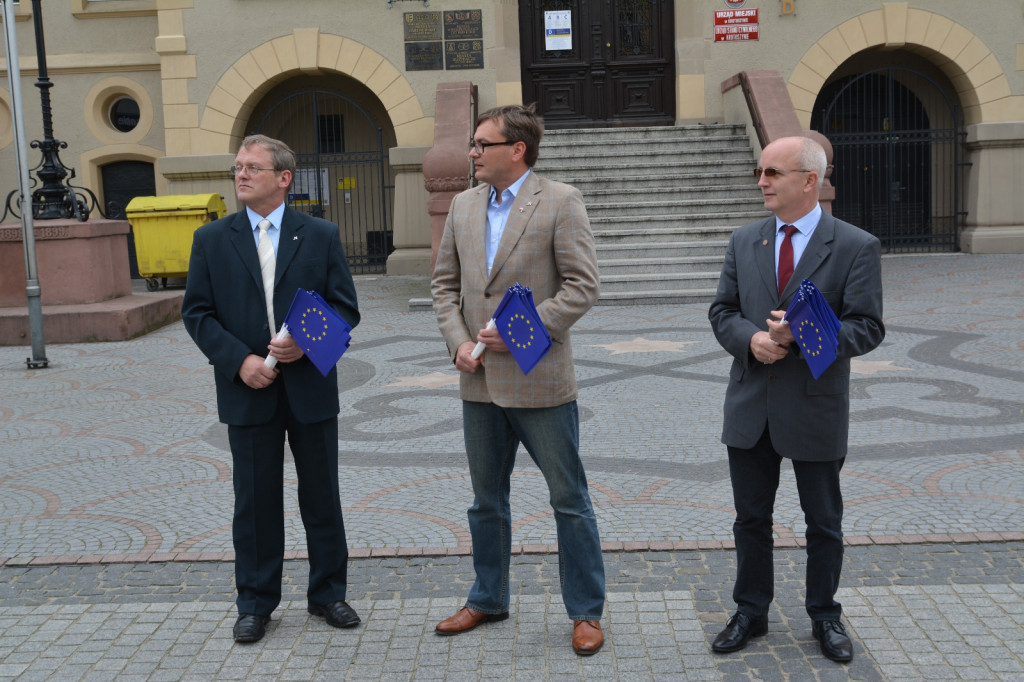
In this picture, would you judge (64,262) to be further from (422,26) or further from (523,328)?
(523,328)

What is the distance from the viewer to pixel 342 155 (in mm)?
19719

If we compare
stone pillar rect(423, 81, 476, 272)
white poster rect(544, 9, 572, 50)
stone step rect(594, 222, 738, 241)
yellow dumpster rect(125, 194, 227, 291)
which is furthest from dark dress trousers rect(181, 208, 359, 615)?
white poster rect(544, 9, 572, 50)

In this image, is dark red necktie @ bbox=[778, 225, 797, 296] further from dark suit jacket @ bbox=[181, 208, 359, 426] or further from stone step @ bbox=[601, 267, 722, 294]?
stone step @ bbox=[601, 267, 722, 294]

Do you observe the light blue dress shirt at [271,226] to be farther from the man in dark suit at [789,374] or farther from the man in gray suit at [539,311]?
the man in dark suit at [789,374]

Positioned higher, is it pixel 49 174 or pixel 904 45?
pixel 904 45

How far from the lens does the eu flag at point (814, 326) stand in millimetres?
3471

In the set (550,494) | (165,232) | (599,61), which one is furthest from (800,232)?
(599,61)

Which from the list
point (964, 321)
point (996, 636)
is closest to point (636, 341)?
point (964, 321)

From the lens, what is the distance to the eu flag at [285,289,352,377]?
12.9 ft

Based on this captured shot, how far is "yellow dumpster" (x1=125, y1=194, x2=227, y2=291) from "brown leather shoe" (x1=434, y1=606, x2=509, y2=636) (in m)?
13.9

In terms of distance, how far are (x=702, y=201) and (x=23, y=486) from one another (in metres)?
11.0

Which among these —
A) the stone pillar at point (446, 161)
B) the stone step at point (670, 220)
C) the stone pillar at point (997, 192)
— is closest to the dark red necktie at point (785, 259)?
A: the stone pillar at point (446, 161)

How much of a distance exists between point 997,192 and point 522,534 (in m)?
15.7

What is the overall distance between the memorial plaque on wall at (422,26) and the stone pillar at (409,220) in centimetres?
190
